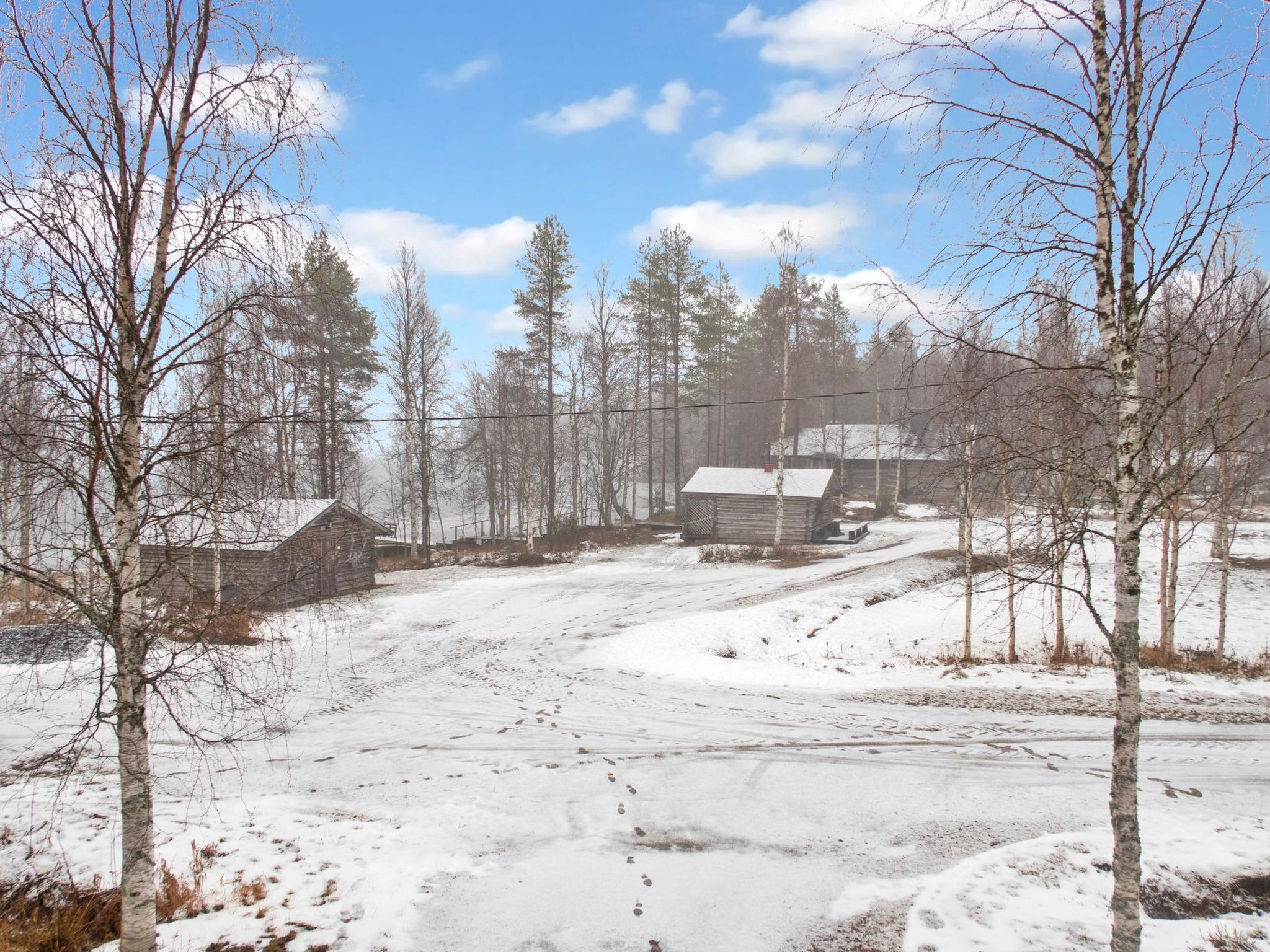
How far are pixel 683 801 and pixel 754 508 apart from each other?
2562cm

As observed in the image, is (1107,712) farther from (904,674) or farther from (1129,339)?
→ (1129,339)

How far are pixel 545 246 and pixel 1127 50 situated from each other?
31.8 meters

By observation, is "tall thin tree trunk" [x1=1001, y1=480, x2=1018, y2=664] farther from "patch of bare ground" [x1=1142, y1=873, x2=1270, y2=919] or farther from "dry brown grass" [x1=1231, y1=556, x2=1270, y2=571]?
"dry brown grass" [x1=1231, y1=556, x2=1270, y2=571]

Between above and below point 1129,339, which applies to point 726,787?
below

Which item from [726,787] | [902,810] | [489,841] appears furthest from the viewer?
[726,787]

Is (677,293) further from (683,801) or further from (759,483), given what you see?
(683,801)

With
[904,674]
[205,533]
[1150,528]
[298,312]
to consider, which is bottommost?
[904,674]

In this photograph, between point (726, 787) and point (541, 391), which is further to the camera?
point (541, 391)

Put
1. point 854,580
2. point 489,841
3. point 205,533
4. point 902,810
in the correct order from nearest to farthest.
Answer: point 205,533 → point 489,841 → point 902,810 → point 854,580

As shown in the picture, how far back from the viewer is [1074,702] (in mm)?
11617

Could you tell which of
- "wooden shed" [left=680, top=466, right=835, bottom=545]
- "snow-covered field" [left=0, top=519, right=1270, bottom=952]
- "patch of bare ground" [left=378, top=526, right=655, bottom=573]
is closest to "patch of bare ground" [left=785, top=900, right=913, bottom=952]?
"snow-covered field" [left=0, top=519, right=1270, bottom=952]

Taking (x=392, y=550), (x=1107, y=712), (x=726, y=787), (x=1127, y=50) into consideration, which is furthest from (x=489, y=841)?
(x=392, y=550)

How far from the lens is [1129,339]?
4316mm


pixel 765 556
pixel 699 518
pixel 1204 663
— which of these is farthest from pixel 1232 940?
pixel 699 518
